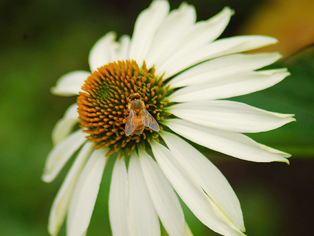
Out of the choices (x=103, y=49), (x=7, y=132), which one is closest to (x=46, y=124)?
(x=7, y=132)

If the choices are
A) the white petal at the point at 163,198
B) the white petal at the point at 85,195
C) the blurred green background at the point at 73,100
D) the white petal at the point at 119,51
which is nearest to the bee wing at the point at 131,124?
the white petal at the point at 163,198

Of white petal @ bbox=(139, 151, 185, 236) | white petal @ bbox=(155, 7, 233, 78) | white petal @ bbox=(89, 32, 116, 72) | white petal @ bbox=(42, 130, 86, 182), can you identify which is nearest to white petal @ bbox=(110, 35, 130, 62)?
white petal @ bbox=(89, 32, 116, 72)

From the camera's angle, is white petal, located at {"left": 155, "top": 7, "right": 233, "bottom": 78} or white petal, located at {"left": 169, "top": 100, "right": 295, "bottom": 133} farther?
white petal, located at {"left": 155, "top": 7, "right": 233, "bottom": 78}

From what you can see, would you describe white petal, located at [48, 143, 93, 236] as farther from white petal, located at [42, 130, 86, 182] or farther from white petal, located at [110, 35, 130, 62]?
white petal, located at [110, 35, 130, 62]

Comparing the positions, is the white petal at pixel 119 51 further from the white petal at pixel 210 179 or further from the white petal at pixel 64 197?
the white petal at pixel 210 179

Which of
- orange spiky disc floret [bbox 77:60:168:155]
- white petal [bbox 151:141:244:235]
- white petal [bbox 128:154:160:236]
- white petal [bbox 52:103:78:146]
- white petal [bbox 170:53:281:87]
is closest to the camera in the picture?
white petal [bbox 151:141:244:235]

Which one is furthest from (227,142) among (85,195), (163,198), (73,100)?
(73,100)
